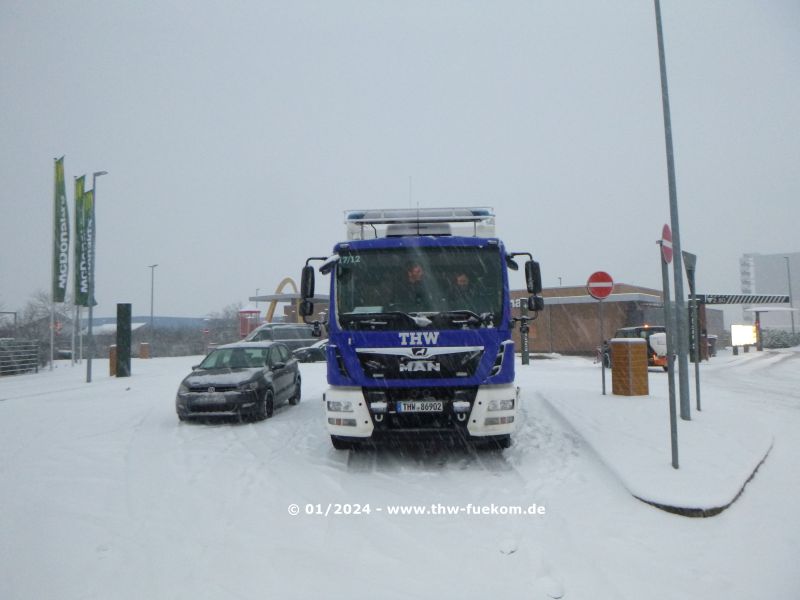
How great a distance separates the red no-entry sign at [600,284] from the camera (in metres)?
10.5

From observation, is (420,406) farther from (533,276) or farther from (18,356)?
(18,356)

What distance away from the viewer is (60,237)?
20.8 meters

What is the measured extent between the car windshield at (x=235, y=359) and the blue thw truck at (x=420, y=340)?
409 centimetres

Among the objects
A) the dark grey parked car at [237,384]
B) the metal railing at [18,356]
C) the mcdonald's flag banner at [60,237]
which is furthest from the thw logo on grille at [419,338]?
the metal railing at [18,356]

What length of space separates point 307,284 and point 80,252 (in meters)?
16.5

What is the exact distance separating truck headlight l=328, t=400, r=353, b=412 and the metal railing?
63.1 feet

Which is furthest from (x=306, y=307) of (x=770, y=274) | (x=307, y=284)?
(x=770, y=274)

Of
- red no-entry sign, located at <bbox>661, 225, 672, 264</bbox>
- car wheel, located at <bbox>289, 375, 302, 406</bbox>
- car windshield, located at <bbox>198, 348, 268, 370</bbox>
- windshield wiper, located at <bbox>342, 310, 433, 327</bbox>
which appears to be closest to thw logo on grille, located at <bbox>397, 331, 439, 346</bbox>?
windshield wiper, located at <bbox>342, 310, 433, 327</bbox>

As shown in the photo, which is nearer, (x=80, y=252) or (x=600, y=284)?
(x=600, y=284)

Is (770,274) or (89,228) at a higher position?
(770,274)

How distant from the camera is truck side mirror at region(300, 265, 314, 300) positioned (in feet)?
24.2

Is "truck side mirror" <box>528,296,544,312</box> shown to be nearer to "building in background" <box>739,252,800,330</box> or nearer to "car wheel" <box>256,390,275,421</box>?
"car wheel" <box>256,390,275,421</box>

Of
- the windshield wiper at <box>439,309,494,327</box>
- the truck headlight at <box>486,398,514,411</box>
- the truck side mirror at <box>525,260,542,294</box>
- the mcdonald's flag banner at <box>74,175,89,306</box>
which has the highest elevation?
the mcdonald's flag banner at <box>74,175,89,306</box>

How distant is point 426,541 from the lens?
14.9 ft
